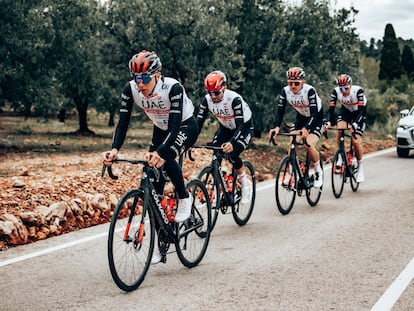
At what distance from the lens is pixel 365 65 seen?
80000 mm

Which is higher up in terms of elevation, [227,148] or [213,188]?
[227,148]

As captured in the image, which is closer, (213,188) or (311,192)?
(213,188)

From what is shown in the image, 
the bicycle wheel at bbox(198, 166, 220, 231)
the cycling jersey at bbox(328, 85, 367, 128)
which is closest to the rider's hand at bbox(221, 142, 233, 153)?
the bicycle wheel at bbox(198, 166, 220, 231)

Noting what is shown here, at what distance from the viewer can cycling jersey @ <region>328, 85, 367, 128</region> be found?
1173 centimetres

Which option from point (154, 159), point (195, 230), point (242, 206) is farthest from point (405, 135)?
point (154, 159)

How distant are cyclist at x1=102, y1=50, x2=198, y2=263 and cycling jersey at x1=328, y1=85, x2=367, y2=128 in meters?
6.17

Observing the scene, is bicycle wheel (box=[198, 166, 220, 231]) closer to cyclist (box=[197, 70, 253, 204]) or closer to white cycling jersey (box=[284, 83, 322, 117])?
cyclist (box=[197, 70, 253, 204])

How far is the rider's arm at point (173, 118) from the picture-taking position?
563cm

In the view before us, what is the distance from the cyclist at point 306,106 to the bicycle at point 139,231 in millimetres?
3831

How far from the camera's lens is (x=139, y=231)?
5535 mm

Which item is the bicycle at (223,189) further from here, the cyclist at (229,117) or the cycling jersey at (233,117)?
the cycling jersey at (233,117)

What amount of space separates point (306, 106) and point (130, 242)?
525 centimetres

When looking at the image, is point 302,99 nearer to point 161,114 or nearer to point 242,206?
point 242,206

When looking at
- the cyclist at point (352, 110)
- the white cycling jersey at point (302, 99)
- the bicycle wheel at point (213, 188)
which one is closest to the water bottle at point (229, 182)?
the bicycle wheel at point (213, 188)
